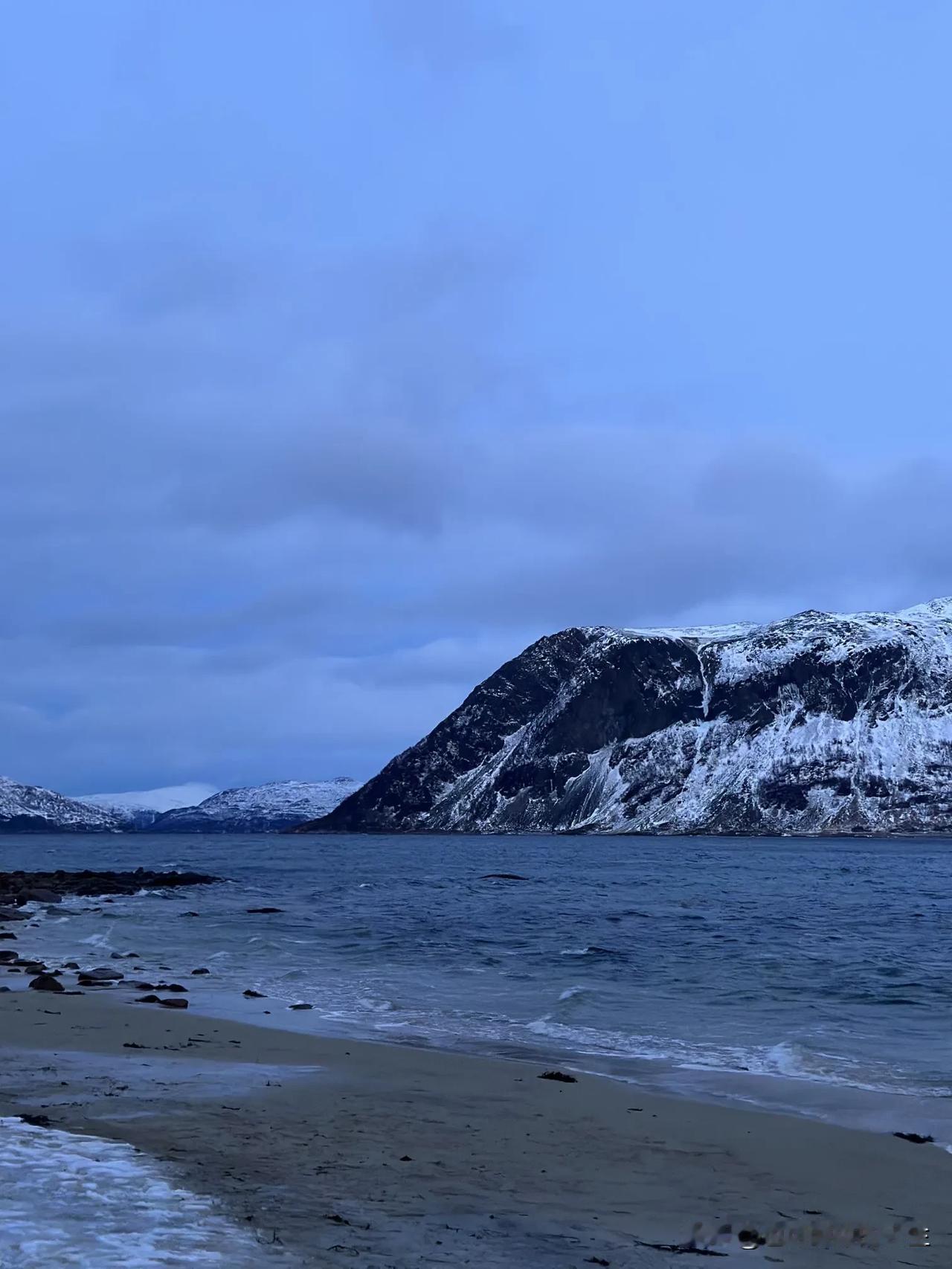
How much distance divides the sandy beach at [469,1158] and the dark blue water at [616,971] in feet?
10.9

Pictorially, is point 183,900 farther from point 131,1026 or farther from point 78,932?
point 131,1026

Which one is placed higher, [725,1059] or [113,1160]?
[113,1160]

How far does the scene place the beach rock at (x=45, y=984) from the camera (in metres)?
28.4

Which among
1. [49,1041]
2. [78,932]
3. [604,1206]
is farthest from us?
[78,932]

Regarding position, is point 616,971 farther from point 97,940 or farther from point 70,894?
point 70,894

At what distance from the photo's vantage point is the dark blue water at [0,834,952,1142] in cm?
2225

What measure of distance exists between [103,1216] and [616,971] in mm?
28358

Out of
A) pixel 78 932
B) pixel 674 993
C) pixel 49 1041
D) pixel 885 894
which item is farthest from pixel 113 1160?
pixel 885 894

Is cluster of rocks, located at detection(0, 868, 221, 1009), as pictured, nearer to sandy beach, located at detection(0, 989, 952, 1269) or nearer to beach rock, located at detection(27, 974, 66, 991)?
beach rock, located at detection(27, 974, 66, 991)

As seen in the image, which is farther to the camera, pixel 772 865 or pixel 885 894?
pixel 772 865

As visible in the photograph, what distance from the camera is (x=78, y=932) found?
50906 millimetres

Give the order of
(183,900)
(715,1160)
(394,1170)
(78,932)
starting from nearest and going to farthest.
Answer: (394,1170)
(715,1160)
(78,932)
(183,900)

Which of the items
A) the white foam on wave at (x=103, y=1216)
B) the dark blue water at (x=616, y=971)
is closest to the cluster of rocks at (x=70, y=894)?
the dark blue water at (x=616, y=971)

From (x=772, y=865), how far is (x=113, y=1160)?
471 ft
